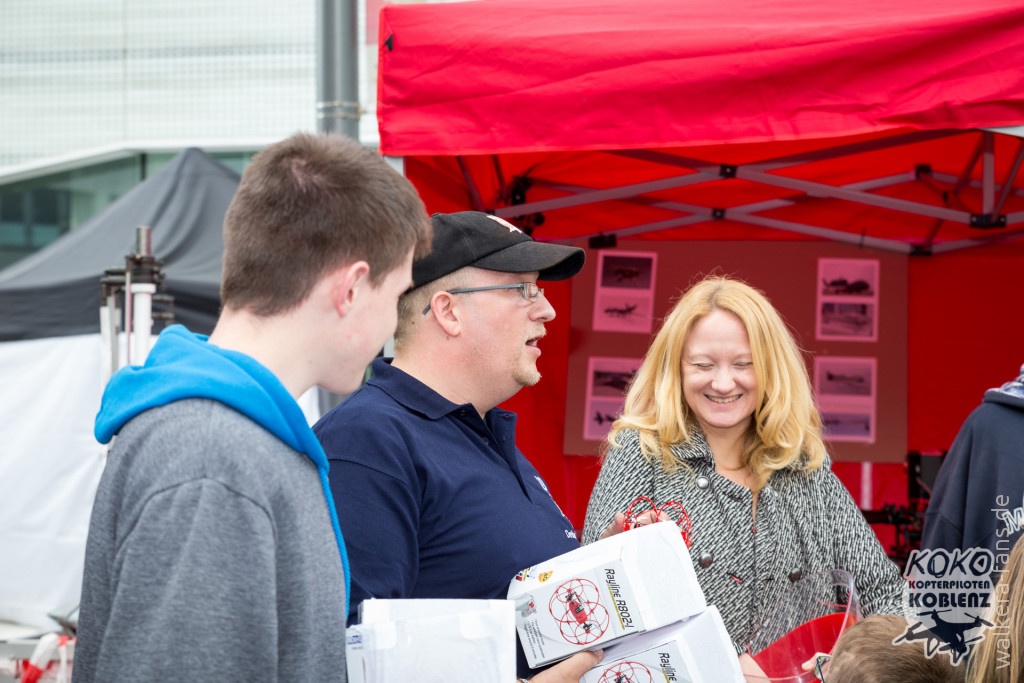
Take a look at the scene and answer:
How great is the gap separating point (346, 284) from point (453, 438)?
0.71m

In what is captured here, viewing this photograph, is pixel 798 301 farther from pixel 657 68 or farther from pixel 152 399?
pixel 152 399

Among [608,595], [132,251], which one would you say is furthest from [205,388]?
[132,251]

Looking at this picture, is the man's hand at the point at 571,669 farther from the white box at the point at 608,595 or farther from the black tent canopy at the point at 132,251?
the black tent canopy at the point at 132,251

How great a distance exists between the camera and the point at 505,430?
202cm

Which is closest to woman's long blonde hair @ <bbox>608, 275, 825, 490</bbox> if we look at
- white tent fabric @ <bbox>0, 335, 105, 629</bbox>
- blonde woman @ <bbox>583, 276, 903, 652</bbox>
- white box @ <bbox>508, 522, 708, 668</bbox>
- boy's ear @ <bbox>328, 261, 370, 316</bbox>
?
blonde woman @ <bbox>583, 276, 903, 652</bbox>

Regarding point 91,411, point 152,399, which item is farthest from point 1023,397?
point 91,411

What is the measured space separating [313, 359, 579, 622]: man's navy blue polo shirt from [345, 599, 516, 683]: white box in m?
0.21

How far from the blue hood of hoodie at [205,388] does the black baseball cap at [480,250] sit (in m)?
0.82

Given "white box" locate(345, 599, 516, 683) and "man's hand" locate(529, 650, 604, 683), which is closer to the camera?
"white box" locate(345, 599, 516, 683)

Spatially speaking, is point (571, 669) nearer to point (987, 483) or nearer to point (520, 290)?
point (520, 290)

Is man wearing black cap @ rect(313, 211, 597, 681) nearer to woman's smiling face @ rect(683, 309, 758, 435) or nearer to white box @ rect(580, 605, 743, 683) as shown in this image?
white box @ rect(580, 605, 743, 683)

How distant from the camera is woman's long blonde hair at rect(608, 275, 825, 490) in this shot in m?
2.55

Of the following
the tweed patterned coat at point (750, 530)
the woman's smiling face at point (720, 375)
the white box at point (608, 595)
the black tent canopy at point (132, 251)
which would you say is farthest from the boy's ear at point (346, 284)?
the black tent canopy at point (132, 251)

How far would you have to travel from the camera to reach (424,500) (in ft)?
5.66
